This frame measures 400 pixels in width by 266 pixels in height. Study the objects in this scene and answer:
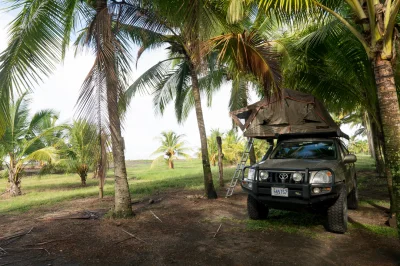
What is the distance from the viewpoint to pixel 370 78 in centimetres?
671

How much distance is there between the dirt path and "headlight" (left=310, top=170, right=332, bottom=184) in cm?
99

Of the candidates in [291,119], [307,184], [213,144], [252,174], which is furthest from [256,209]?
[213,144]

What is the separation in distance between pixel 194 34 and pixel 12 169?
1398cm

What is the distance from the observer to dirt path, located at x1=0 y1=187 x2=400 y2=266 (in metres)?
3.99

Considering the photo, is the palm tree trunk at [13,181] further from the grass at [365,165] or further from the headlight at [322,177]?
the grass at [365,165]

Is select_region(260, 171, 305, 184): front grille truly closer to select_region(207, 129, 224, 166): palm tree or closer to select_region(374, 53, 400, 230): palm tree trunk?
select_region(374, 53, 400, 230): palm tree trunk

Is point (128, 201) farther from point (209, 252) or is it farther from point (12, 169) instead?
point (12, 169)

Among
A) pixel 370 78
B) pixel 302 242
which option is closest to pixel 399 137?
pixel 302 242

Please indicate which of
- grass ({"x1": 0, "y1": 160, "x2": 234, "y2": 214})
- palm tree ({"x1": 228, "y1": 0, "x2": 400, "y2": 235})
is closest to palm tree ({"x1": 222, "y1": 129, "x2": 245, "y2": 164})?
grass ({"x1": 0, "y1": 160, "x2": 234, "y2": 214})

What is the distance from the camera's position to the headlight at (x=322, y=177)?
478 centimetres

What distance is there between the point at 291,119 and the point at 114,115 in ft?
14.8

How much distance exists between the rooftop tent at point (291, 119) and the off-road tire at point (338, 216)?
81.8 inches

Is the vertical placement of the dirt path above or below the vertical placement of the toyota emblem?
below

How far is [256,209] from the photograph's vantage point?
5.93 meters
